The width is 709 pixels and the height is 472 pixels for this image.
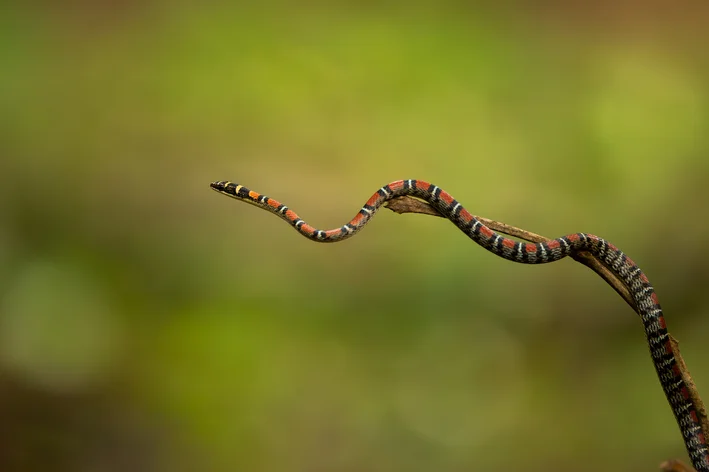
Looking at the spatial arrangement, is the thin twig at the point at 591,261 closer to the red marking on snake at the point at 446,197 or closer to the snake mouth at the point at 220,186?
the red marking on snake at the point at 446,197

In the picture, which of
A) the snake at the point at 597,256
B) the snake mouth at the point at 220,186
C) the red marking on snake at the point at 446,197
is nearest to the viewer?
the snake at the point at 597,256

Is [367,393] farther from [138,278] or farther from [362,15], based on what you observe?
[362,15]

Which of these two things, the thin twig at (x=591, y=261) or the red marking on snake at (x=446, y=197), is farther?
the red marking on snake at (x=446, y=197)

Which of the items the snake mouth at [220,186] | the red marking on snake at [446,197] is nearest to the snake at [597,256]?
the red marking on snake at [446,197]

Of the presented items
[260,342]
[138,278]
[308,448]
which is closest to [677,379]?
[308,448]

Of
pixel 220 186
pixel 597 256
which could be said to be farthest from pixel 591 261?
pixel 220 186

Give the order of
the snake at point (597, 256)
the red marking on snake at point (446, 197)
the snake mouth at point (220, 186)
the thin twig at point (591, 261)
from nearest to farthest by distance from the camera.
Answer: the thin twig at point (591, 261) < the snake at point (597, 256) < the red marking on snake at point (446, 197) < the snake mouth at point (220, 186)

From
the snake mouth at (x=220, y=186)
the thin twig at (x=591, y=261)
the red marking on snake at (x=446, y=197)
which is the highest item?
the red marking on snake at (x=446, y=197)

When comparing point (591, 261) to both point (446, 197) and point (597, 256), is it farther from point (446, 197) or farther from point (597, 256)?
point (446, 197)

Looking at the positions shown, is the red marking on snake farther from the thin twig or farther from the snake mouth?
the snake mouth

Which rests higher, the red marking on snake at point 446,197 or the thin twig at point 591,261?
the red marking on snake at point 446,197
